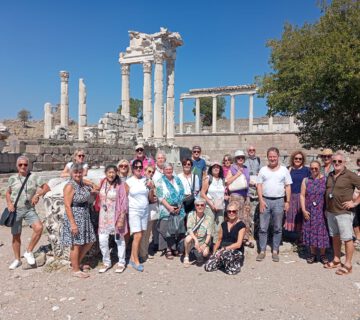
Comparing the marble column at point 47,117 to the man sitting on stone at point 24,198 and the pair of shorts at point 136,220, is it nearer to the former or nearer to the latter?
the man sitting on stone at point 24,198

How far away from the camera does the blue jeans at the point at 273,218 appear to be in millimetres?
5555

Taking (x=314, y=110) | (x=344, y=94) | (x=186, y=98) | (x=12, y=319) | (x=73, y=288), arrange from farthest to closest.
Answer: (x=186, y=98)
(x=314, y=110)
(x=344, y=94)
(x=73, y=288)
(x=12, y=319)

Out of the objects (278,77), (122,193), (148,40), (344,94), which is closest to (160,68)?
(148,40)

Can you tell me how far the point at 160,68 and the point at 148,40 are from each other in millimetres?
2540

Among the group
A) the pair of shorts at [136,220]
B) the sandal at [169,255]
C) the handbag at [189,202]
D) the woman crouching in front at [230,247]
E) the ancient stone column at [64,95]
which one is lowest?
the sandal at [169,255]

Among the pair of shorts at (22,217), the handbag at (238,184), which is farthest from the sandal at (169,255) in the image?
the pair of shorts at (22,217)

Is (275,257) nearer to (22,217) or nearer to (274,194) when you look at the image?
(274,194)

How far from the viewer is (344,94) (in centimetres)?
Result: 1075

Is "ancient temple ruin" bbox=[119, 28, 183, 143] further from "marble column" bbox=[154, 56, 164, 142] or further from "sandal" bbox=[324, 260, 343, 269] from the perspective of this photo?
"sandal" bbox=[324, 260, 343, 269]

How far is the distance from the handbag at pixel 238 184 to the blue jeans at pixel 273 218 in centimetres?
48

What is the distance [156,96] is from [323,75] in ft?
53.6

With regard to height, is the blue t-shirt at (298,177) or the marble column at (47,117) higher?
the marble column at (47,117)

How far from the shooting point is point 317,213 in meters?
5.36

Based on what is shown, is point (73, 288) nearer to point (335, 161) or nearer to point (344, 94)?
point (335, 161)
